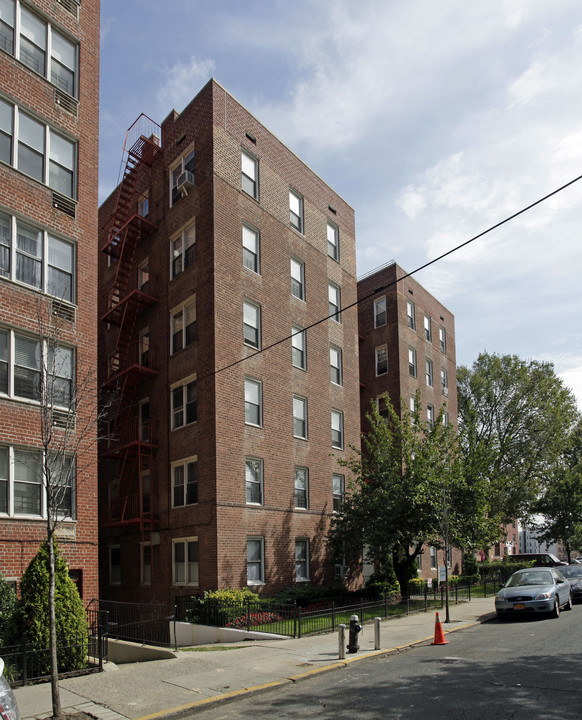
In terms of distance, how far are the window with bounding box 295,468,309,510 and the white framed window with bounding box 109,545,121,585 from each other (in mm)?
7121

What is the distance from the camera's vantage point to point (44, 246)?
17.8m

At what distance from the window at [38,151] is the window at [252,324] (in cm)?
736

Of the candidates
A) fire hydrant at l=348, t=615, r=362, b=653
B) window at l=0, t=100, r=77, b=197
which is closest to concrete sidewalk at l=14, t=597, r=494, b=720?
fire hydrant at l=348, t=615, r=362, b=653

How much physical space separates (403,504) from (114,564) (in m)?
11.5

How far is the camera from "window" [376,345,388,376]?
36938mm

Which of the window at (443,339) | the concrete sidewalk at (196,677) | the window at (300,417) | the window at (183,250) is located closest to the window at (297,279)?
the window at (300,417)

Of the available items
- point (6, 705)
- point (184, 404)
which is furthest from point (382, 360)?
point (6, 705)

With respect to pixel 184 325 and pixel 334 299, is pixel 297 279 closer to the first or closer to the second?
pixel 334 299

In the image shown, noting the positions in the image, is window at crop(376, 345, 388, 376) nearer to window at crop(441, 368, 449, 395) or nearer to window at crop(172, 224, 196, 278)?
window at crop(441, 368, 449, 395)

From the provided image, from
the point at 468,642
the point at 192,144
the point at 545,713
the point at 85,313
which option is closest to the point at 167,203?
the point at 192,144

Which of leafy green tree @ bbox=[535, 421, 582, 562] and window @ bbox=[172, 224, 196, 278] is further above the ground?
window @ bbox=[172, 224, 196, 278]

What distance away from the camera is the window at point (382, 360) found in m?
36.9

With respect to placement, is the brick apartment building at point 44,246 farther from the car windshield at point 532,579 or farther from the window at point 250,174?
the car windshield at point 532,579

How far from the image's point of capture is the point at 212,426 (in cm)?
2138
